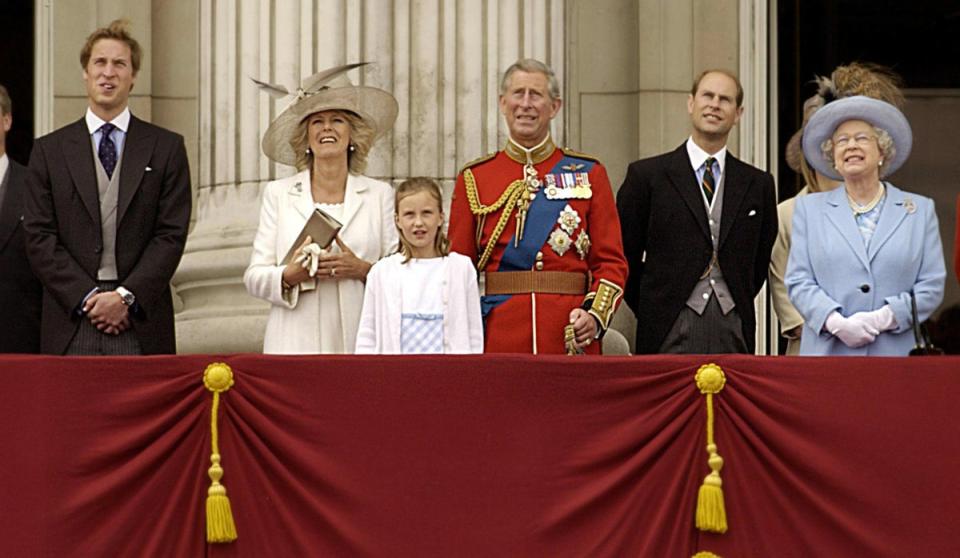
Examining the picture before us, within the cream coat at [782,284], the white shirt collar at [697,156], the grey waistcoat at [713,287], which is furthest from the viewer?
the cream coat at [782,284]

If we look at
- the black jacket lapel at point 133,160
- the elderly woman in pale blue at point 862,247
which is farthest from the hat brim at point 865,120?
the black jacket lapel at point 133,160

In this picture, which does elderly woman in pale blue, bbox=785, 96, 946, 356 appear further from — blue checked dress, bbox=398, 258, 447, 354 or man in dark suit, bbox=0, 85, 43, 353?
man in dark suit, bbox=0, 85, 43, 353

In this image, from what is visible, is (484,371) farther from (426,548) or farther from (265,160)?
(265,160)

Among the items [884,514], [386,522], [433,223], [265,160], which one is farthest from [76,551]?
[265,160]

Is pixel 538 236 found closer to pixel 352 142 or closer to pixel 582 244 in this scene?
pixel 582 244

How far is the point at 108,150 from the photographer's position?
9.89 meters

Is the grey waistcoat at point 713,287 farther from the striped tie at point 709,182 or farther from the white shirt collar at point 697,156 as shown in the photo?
the white shirt collar at point 697,156

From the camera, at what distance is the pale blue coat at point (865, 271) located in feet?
30.5

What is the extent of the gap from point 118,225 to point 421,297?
1276mm

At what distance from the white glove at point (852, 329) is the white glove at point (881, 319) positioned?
0.04ft

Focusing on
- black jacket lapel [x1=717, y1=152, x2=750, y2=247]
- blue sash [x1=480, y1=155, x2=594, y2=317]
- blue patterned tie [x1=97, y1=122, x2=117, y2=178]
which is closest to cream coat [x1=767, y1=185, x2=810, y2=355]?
black jacket lapel [x1=717, y1=152, x2=750, y2=247]

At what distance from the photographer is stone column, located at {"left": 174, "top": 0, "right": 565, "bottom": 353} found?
11.7 m

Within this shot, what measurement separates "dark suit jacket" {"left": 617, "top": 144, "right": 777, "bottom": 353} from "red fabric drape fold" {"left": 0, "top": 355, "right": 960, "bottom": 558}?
48.1 inches

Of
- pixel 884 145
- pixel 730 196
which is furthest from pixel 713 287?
pixel 884 145
